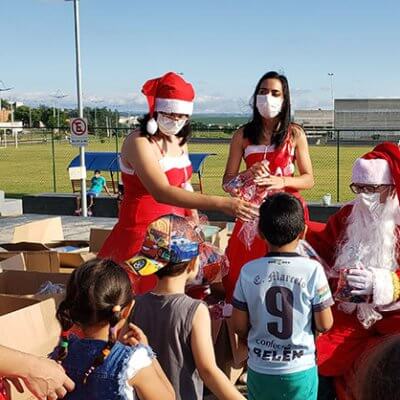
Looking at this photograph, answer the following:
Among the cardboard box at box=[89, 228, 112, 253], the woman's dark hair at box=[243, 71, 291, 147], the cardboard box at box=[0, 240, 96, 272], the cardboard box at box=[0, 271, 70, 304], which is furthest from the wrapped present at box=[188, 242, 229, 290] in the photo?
the cardboard box at box=[89, 228, 112, 253]

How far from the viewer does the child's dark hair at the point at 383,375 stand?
3.37ft

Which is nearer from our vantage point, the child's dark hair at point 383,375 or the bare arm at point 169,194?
the child's dark hair at point 383,375

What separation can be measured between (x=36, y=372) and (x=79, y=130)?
10123mm

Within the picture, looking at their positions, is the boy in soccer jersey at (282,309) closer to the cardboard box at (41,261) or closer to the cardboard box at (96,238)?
the cardboard box at (41,261)

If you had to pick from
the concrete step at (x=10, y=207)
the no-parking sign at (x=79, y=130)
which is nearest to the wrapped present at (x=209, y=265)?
the no-parking sign at (x=79, y=130)

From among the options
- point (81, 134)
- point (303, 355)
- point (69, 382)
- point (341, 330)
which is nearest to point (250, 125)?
point (341, 330)

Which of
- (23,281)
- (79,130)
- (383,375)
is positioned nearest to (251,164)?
(23,281)

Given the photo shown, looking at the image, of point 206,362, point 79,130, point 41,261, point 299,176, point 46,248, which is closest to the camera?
point 206,362

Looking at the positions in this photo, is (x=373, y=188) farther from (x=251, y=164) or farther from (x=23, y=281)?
(x=23, y=281)

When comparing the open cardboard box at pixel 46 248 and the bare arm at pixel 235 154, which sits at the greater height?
the bare arm at pixel 235 154

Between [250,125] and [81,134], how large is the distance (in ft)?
26.9

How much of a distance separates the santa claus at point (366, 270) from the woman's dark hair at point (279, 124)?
62 cm

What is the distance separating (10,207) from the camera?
41.5 feet

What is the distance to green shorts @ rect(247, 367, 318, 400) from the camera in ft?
8.77
